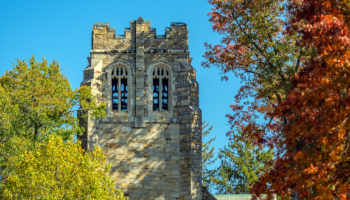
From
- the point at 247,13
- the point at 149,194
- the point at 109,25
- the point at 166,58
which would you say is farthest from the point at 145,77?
the point at 247,13

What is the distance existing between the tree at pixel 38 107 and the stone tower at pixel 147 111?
6.58 ft

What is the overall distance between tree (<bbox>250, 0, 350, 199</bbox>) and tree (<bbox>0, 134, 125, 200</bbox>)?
661cm

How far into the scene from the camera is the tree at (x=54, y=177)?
53.4 feet

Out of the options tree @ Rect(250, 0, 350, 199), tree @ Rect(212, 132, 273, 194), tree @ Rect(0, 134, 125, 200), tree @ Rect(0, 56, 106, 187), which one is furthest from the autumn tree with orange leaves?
tree @ Rect(212, 132, 273, 194)

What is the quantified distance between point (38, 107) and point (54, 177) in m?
3.43

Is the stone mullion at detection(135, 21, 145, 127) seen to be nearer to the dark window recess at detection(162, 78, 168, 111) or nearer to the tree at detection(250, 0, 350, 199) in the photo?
the dark window recess at detection(162, 78, 168, 111)

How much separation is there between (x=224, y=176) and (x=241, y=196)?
380 inches

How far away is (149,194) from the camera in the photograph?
71.1ft

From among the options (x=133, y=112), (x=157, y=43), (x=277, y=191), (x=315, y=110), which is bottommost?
(x=277, y=191)

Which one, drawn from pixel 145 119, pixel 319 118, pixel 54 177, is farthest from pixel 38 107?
pixel 319 118

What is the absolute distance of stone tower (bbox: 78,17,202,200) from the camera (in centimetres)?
2172

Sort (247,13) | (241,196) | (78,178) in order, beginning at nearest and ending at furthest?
(78,178)
(247,13)
(241,196)

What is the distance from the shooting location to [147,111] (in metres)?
22.6

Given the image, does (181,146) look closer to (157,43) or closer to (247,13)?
(157,43)
